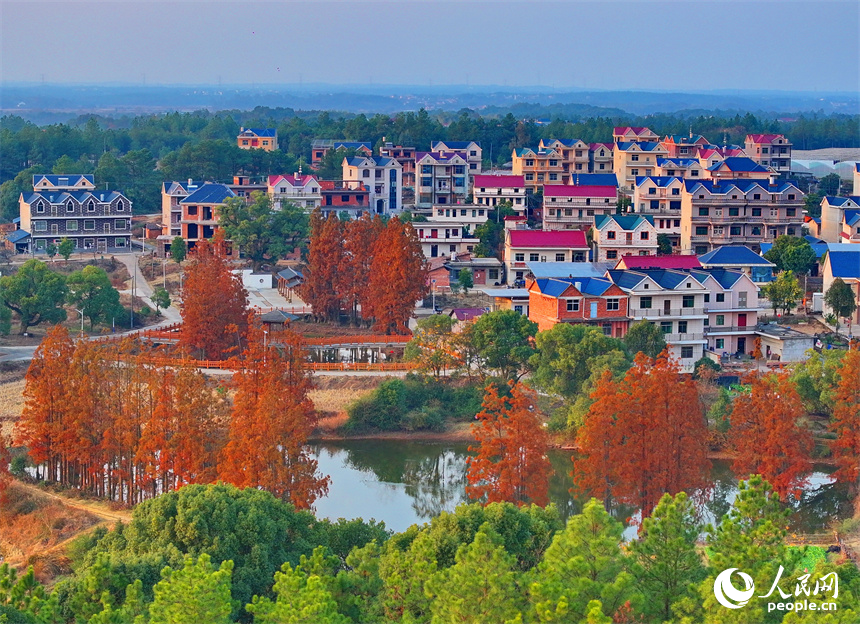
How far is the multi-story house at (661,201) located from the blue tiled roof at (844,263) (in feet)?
19.3

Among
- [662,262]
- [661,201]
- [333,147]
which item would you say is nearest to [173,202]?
[333,147]

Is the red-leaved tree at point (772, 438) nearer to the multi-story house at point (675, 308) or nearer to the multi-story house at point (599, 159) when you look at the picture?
the multi-story house at point (675, 308)

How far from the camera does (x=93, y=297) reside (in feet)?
64.1

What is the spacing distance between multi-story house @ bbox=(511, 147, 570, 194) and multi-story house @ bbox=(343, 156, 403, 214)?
10.3 ft

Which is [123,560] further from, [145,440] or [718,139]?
[718,139]

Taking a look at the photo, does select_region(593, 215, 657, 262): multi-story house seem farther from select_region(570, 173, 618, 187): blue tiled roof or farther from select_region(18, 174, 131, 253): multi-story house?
select_region(18, 174, 131, 253): multi-story house

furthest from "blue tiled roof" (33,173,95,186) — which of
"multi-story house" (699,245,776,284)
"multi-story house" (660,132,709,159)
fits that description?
"multi-story house" (660,132,709,159)

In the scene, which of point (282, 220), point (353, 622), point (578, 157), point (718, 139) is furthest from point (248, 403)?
point (718, 139)

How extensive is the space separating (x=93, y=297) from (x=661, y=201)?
450 inches

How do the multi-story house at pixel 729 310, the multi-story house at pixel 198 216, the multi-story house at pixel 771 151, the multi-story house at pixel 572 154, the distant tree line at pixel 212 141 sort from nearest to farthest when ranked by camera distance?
the multi-story house at pixel 729 310, the multi-story house at pixel 198 216, the distant tree line at pixel 212 141, the multi-story house at pixel 572 154, the multi-story house at pixel 771 151

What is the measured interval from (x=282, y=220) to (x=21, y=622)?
1724 centimetres

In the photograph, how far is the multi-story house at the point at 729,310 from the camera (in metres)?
18.0

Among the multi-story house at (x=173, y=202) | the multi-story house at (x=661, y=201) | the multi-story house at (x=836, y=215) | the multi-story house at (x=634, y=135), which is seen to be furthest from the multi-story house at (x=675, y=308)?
the multi-story house at (x=634, y=135)

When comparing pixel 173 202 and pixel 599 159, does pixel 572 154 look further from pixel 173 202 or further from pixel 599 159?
pixel 173 202
